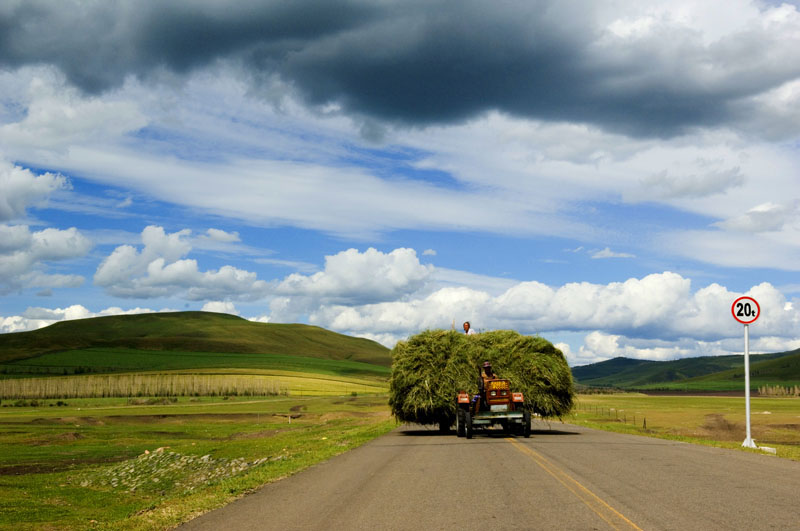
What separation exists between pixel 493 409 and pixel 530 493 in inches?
564

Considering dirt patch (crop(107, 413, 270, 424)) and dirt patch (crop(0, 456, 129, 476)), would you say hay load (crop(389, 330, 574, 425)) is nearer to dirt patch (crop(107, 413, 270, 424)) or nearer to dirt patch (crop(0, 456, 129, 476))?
dirt patch (crop(0, 456, 129, 476))

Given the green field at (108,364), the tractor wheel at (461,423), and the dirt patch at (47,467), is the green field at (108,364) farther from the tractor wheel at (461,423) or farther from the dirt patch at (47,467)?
the tractor wheel at (461,423)

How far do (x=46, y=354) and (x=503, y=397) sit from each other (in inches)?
7858

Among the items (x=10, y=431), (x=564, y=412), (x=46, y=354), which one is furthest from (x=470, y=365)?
(x=46, y=354)

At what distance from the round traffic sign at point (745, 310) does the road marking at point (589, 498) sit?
10.9 meters

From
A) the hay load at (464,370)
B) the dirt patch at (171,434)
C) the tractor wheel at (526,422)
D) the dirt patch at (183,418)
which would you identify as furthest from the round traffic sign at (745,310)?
the dirt patch at (183,418)

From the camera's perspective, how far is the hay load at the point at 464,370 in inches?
1104

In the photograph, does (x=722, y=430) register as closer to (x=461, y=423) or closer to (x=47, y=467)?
(x=461, y=423)

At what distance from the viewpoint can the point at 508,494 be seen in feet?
40.8

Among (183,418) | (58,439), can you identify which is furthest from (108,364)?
(58,439)

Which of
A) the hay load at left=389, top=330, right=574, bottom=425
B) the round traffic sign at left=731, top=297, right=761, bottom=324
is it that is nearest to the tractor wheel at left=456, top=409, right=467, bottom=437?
the hay load at left=389, top=330, right=574, bottom=425

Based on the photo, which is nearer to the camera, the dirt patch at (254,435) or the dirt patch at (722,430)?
the dirt patch at (722,430)

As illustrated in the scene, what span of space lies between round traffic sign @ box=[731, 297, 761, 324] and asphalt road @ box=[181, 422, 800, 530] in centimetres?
624

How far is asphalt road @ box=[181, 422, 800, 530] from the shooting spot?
10141 mm
